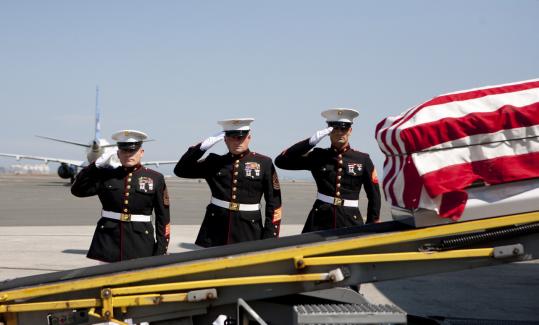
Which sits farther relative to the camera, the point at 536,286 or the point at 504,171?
the point at 536,286

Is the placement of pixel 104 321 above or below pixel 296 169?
below

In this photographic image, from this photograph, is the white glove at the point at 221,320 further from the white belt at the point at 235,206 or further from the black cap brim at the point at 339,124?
the black cap brim at the point at 339,124

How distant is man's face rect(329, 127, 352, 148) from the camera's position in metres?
4.80

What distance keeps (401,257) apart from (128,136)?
8.30 ft

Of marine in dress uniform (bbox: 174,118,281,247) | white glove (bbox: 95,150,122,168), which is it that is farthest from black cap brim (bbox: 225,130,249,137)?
white glove (bbox: 95,150,122,168)

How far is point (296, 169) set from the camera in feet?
15.7

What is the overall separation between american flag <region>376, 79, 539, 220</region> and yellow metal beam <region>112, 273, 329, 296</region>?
572 mm

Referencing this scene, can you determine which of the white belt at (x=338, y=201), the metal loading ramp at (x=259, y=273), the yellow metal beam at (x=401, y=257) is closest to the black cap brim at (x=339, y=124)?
the white belt at (x=338, y=201)

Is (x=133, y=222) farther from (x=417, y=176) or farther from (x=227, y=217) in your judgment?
(x=417, y=176)

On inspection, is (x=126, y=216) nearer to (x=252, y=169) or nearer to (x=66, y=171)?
(x=252, y=169)

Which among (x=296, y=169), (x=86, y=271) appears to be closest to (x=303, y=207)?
(x=296, y=169)

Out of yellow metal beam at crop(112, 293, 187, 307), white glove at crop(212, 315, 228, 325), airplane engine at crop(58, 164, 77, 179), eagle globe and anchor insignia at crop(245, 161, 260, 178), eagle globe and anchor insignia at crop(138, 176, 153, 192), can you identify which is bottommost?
airplane engine at crop(58, 164, 77, 179)

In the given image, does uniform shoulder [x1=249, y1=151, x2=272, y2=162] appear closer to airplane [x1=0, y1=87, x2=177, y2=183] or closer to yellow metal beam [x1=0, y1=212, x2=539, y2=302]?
yellow metal beam [x1=0, y1=212, x2=539, y2=302]

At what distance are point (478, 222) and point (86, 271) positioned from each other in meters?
1.94
